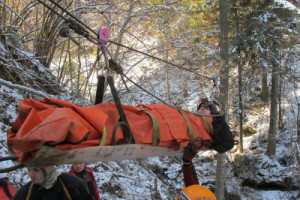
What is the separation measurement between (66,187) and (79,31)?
54.9 inches

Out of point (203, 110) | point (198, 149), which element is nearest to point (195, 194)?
point (198, 149)

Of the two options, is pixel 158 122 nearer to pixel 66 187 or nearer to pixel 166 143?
pixel 166 143

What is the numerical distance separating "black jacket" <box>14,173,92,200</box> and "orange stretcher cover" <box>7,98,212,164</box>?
580mm

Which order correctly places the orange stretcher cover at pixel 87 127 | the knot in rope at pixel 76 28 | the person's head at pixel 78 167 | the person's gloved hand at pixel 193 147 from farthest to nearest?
1. the person's head at pixel 78 167
2. the person's gloved hand at pixel 193 147
3. the knot in rope at pixel 76 28
4. the orange stretcher cover at pixel 87 127

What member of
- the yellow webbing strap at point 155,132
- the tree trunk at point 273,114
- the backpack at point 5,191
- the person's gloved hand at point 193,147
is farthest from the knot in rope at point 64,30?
the tree trunk at point 273,114

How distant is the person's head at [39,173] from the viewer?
6.23ft

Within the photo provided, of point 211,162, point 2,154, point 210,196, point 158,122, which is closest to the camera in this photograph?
point 158,122

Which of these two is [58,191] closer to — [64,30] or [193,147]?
[193,147]

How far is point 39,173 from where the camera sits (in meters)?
1.92

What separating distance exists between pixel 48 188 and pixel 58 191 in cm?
9

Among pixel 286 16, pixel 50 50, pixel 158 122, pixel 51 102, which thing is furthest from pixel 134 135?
pixel 286 16

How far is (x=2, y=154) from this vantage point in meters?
Result: 3.60

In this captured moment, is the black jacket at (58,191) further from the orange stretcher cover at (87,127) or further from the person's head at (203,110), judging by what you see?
the person's head at (203,110)

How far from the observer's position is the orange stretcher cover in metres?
1.35
